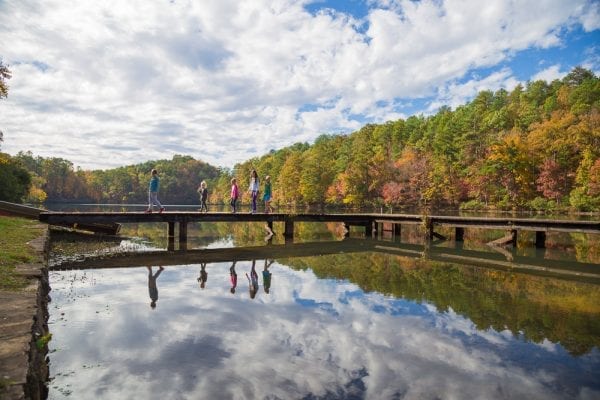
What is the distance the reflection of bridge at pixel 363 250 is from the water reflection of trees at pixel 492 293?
1.33 m

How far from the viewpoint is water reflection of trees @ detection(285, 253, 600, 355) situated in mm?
6992

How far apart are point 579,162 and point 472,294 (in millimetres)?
52855

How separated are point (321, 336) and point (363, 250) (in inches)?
467

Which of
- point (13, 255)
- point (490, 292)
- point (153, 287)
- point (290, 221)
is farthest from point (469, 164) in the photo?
point (13, 255)

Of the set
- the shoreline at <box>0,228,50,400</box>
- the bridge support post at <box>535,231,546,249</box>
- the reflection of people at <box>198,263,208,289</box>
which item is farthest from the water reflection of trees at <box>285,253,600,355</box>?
the bridge support post at <box>535,231,546,249</box>

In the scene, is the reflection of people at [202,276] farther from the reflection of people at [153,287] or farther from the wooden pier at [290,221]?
the wooden pier at [290,221]

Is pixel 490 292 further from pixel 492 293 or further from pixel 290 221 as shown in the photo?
pixel 290 221

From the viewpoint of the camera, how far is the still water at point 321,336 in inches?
185

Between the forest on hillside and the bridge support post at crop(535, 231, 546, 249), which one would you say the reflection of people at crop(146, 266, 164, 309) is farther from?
the forest on hillside

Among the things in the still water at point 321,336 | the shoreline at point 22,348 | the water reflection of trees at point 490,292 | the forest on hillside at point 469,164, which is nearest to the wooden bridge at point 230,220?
the water reflection of trees at point 490,292

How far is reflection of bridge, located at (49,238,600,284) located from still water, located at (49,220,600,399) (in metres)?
1.25

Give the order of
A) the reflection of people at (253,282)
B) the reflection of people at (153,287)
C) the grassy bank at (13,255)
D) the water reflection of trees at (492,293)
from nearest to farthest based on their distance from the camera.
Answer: the grassy bank at (13,255) → the water reflection of trees at (492,293) → the reflection of people at (153,287) → the reflection of people at (253,282)

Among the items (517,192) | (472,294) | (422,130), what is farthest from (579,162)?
(472,294)

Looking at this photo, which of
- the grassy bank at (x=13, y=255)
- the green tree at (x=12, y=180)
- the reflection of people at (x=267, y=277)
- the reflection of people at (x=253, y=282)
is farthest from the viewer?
the green tree at (x=12, y=180)
